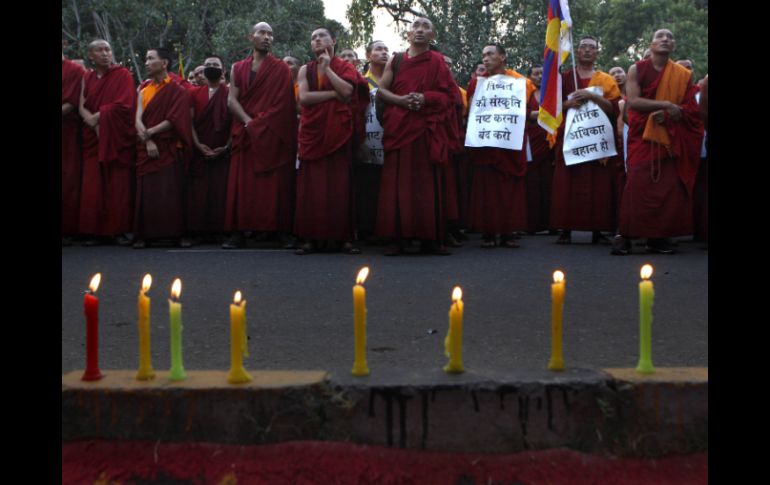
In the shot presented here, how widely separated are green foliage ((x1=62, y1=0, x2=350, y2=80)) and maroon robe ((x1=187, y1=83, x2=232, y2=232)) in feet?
29.9

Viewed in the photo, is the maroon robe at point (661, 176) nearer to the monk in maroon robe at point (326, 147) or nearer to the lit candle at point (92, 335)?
the monk in maroon robe at point (326, 147)

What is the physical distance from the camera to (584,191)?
7.52 metres

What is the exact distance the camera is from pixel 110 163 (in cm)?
779

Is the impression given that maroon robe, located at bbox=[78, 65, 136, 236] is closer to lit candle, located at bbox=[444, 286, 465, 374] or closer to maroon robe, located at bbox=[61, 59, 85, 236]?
maroon robe, located at bbox=[61, 59, 85, 236]

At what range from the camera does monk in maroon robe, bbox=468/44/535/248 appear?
23.8 ft

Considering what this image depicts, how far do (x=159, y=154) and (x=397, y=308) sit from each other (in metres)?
4.40

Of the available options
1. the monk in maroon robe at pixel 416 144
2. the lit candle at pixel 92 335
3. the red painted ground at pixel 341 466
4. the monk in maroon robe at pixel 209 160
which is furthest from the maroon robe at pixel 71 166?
the red painted ground at pixel 341 466

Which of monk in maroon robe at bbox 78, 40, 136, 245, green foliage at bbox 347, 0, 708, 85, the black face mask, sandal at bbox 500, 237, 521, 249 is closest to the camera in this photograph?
sandal at bbox 500, 237, 521, 249

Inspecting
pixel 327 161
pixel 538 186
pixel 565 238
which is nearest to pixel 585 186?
pixel 565 238

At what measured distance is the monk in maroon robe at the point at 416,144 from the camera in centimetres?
648

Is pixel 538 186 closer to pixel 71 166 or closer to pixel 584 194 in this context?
pixel 584 194

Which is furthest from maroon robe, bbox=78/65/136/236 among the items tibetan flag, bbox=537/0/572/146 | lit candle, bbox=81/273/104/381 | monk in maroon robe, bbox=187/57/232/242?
lit candle, bbox=81/273/104/381

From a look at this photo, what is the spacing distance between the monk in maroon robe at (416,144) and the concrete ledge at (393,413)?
14.2ft
